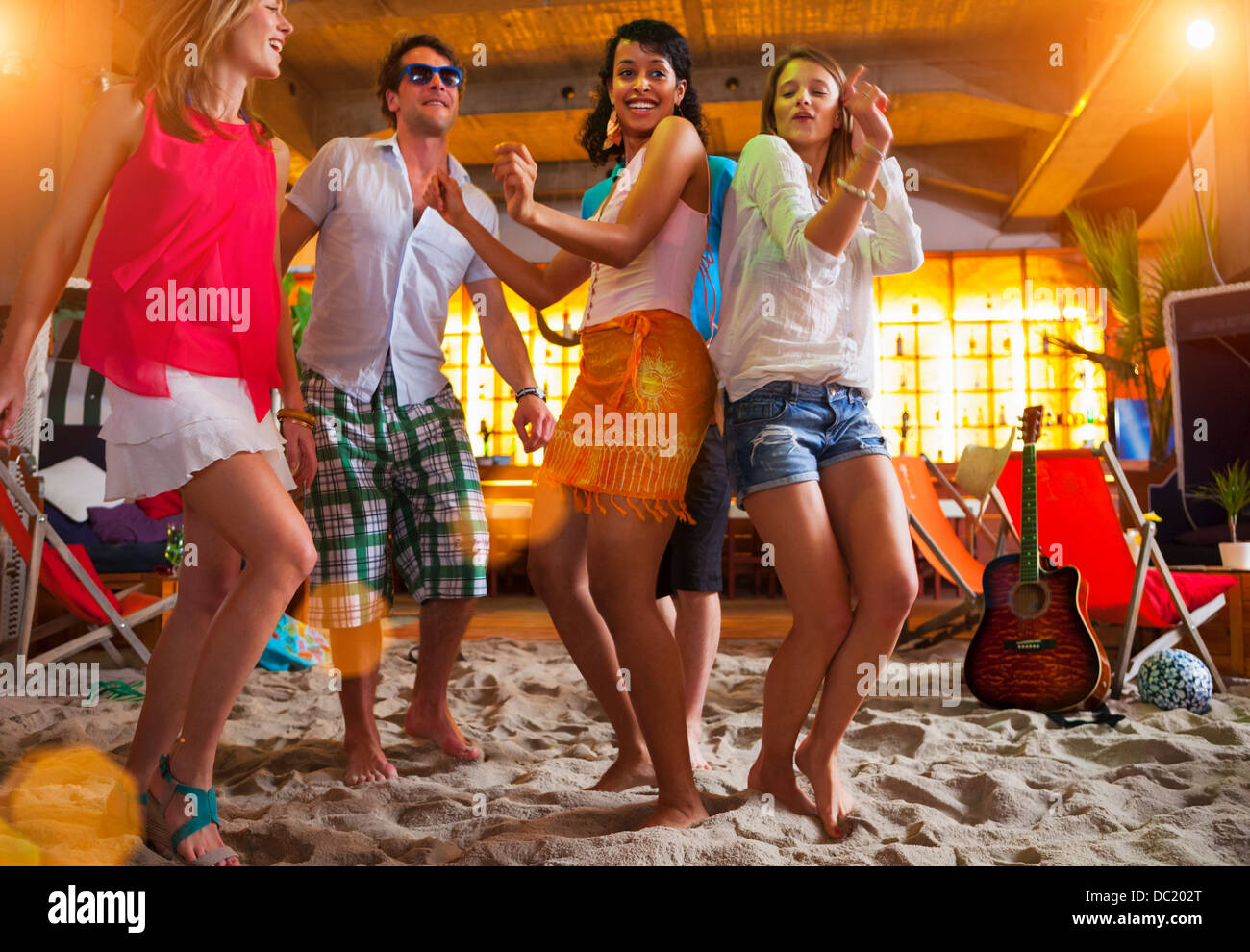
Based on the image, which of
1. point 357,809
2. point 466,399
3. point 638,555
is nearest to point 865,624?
point 638,555

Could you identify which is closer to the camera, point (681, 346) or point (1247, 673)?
point (681, 346)

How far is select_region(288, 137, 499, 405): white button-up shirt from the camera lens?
2084 mm

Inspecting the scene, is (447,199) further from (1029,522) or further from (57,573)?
(57,573)

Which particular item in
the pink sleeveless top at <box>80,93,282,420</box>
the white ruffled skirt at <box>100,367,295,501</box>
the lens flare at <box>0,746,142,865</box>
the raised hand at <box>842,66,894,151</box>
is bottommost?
the lens flare at <box>0,746,142,865</box>

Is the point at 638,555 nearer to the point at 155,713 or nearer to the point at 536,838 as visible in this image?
the point at 536,838

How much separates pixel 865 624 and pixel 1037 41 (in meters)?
7.64

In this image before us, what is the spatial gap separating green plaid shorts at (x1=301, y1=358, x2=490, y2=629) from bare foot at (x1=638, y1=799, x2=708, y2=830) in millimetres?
758

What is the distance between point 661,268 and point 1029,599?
1722 mm

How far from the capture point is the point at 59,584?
3.29 meters

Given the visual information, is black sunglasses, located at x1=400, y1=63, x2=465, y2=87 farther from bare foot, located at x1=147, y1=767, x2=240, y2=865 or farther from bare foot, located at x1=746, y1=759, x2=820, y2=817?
bare foot, located at x1=746, y1=759, x2=820, y2=817

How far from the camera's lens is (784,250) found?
1593 mm

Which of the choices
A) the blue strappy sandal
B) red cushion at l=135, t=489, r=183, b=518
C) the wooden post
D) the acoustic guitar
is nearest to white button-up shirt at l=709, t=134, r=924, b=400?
the blue strappy sandal
